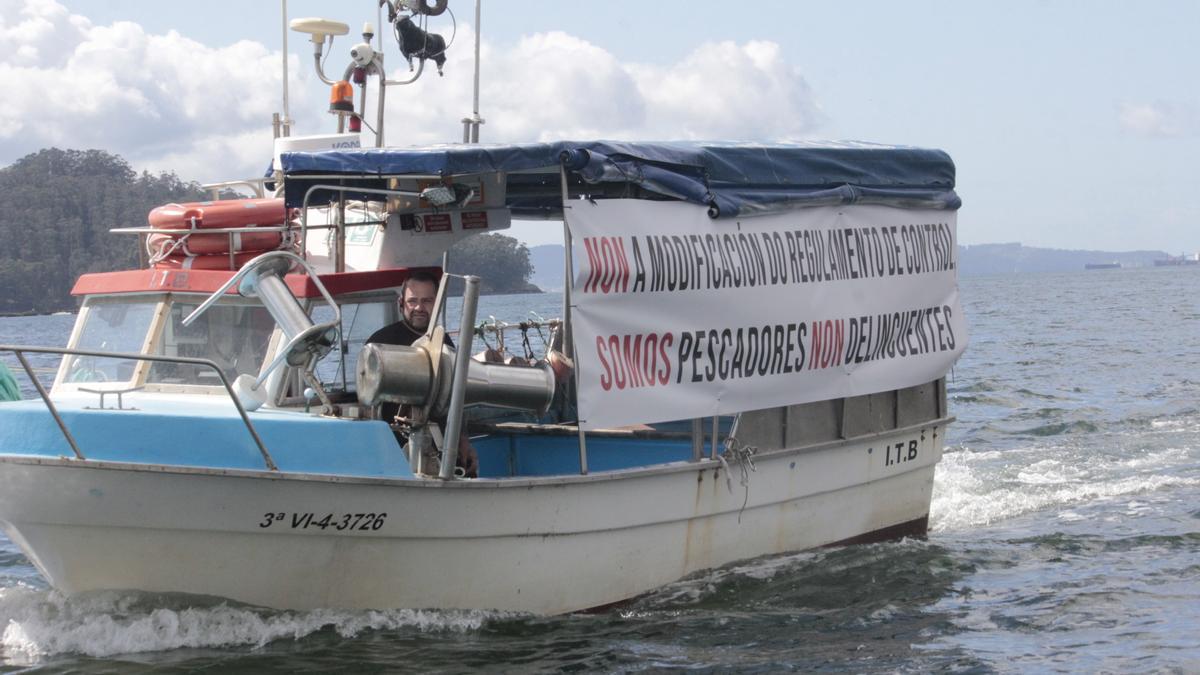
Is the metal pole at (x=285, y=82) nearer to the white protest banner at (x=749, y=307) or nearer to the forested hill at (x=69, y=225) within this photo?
the white protest banner at (x=749, y=307)

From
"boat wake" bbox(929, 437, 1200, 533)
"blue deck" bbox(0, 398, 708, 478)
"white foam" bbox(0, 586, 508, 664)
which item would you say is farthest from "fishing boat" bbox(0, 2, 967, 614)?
"boat wake" bbox(929, 437, 1200, 533)

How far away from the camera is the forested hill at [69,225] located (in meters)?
56.0

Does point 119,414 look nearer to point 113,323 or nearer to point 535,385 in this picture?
point 113,323

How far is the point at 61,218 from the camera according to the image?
67.8 metres

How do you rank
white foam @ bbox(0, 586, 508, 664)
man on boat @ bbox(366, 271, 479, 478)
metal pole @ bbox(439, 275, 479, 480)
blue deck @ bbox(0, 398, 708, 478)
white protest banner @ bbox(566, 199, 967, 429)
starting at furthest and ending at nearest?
man on boat @ bbox(366, 271, 479, 478) < white protest banner @ bbox(566, 199, 967, 429) < white foam @ bbox(0, 586, 508, 664) < metal pole @ bbox(439, 275, 479, 480) < blue deck @ bbox(0, 398, 708, 478)

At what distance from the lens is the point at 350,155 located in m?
9.80

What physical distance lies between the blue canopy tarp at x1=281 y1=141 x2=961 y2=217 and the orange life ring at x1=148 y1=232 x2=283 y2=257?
1.16ft

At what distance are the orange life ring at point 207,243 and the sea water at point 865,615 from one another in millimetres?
2409

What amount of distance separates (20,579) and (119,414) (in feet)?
16.2

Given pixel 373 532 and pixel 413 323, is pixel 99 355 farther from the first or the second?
pixel 413 323

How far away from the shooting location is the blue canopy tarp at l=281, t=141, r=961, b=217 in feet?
31.0

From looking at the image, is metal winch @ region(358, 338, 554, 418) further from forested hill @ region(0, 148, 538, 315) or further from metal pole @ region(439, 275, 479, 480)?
forested hill @ region(0, 148, 538, 315)

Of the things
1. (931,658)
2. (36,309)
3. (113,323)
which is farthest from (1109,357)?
(36,309)

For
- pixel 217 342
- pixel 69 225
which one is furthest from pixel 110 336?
pixel 69 225
